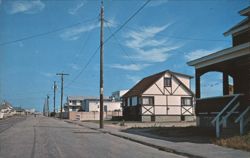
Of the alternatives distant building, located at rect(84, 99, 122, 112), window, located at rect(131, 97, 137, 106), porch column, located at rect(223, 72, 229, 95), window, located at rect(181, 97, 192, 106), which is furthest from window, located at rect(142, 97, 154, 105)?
distant building, located at rect(84, 99, 122, 112)

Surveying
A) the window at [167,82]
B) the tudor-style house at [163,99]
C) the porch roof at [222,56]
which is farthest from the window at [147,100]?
the porch roof at [222,56]

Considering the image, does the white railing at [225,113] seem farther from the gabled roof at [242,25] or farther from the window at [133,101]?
the window at [133,101]

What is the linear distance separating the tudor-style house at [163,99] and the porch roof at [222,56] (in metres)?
29.7

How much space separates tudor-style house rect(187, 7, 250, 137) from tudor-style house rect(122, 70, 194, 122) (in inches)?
1144

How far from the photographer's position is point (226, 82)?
25.4 metres

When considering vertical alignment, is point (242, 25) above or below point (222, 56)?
above

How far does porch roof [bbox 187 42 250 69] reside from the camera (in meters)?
19.4

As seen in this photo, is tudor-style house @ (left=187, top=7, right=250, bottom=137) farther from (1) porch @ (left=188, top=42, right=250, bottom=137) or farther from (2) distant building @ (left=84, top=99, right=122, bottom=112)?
(2) distant building @ (left=84, top=99, right=122, bottom=112)

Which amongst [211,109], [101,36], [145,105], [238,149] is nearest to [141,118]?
[145,105]

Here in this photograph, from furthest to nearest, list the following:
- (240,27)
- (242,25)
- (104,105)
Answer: (104,105) → (242,25) → (240,27)

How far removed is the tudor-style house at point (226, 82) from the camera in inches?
774

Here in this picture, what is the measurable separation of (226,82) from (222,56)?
4511mm

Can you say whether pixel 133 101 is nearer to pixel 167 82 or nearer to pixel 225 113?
pixel 167 82

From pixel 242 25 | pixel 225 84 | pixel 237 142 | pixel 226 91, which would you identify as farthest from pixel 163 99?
pixel 237 142
